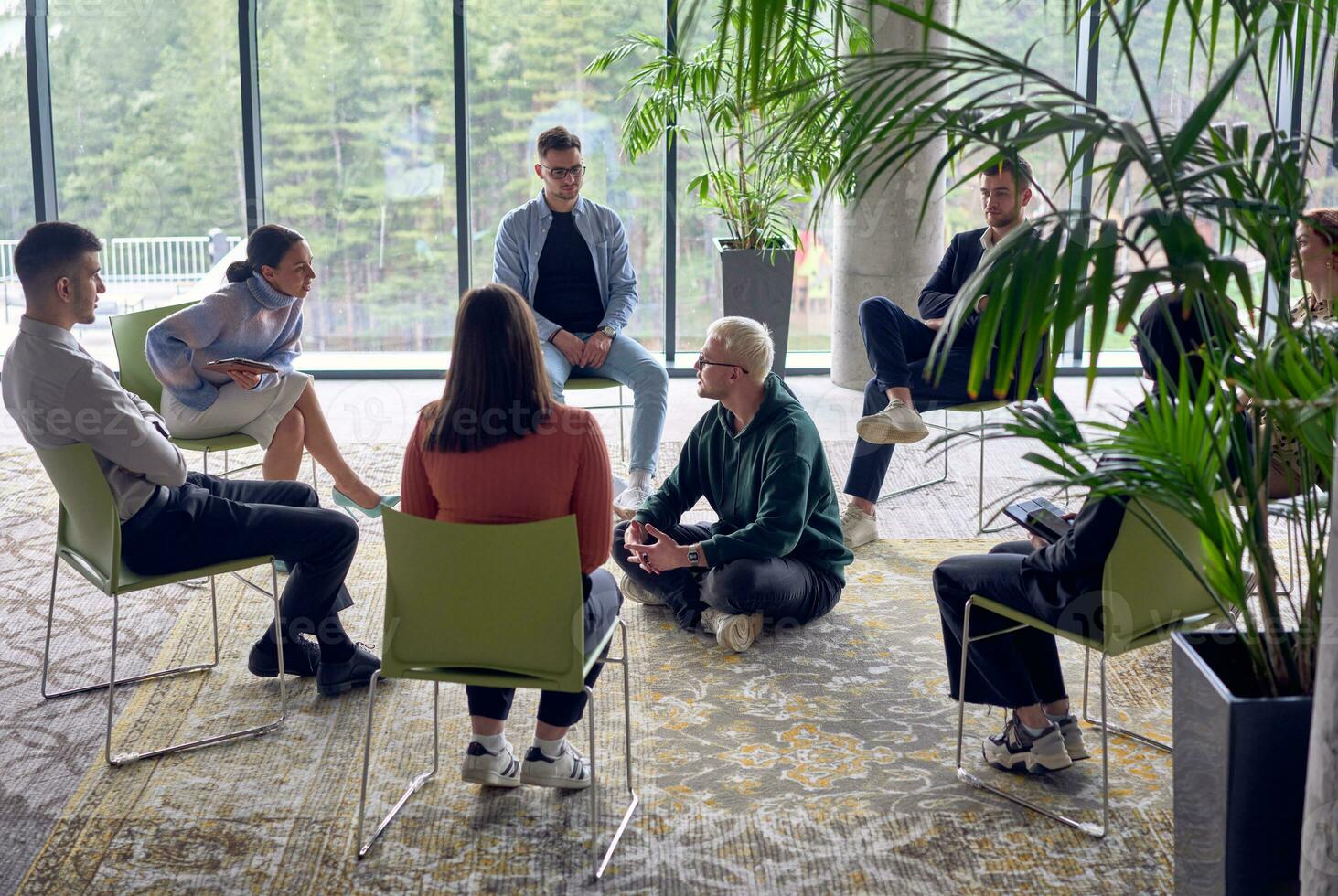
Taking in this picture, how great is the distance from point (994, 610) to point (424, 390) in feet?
17.9

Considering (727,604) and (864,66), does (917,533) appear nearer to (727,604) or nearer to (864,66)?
(727,604)

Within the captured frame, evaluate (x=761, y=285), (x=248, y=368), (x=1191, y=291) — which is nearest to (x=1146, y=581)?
(x=1191, y=291)

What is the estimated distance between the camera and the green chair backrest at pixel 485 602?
2.66 m

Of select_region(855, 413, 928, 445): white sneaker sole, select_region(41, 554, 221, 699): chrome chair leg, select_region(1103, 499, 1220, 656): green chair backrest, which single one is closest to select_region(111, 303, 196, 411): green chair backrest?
select_region(41, 554, 221, 699): chrome chair leg

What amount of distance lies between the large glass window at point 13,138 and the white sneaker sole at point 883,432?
212 inches

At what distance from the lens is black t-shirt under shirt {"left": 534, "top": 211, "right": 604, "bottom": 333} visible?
594cm

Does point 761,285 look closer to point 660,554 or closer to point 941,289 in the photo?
point 941,289

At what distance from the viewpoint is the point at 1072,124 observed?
7.02 feet

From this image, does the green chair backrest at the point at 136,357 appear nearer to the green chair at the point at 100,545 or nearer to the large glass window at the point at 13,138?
the green chair at the point at 100,545

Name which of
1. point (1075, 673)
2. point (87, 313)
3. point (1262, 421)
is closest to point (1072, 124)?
point (1262, 421)

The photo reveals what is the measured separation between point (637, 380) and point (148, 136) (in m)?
4.09

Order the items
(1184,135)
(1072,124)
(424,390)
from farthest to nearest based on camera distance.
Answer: (424,390)
(1072,124)
(1184,135)

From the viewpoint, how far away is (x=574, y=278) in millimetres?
5949

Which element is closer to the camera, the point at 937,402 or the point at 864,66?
the point at 864,66
